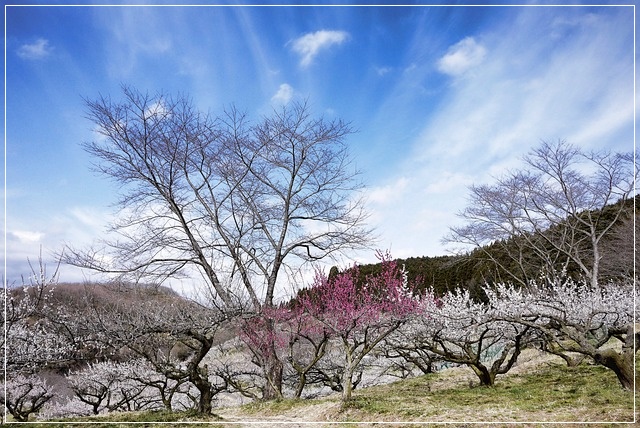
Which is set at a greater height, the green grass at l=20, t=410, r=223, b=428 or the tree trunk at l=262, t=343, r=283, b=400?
the tree trunk at l=262, t=343, r=283, b=400

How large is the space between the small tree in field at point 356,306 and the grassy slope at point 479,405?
0.46 m

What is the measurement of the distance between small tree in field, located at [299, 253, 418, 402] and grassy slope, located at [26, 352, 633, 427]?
46 centimetres

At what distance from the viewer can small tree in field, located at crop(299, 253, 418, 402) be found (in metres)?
4.97

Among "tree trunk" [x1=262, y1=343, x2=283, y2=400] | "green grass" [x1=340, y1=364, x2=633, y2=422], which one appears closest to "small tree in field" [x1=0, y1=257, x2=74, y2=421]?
"tree trunk" [x1=262, y1=343, x2=283, y2=400]

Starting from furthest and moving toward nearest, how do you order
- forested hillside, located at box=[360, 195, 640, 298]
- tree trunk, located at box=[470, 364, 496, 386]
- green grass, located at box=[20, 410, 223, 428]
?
forested hillside, located at box=[360, 195, 640, 298], tree trunk, located at box=[470, 364, 496, 386], green grass, located at box=[20, 410, 223, 428]

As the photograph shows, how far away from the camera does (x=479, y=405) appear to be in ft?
14.1

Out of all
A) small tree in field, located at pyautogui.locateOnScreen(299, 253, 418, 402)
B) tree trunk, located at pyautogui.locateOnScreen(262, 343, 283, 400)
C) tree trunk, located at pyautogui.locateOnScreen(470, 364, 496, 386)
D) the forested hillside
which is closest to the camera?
small tree in field, located at pyautogui.locateOnScreen(299, 253, 418, 402)

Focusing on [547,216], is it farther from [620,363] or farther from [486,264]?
[620,363]

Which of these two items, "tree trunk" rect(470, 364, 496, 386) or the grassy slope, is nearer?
the grassy slope

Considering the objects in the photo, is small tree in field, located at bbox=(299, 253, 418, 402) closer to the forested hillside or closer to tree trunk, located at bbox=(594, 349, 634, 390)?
the forested hillside

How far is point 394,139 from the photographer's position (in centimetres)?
463

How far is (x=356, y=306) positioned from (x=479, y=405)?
5.97 ft

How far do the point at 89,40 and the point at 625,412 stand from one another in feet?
18.9

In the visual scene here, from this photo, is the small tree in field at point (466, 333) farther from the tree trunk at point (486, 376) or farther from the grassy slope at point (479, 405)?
the grassy slope at point (479, 405)
